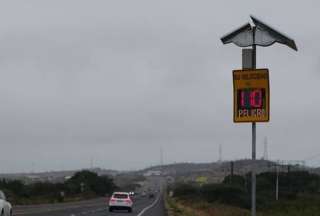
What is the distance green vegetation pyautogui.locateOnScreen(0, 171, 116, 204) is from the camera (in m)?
96.8

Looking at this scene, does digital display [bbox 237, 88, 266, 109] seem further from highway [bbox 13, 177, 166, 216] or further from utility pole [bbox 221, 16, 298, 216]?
highway [bbox 13, 177, 166, 216]

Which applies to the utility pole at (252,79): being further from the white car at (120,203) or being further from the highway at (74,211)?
the white car at (120,203)

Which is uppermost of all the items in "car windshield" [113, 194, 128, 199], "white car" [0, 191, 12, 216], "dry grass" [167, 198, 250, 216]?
"white car" [0, 191, 12, 216]

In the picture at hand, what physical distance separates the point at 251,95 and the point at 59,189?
11394 cm

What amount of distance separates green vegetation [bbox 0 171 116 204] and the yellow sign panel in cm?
6894

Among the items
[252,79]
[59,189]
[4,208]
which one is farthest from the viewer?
[59,189]

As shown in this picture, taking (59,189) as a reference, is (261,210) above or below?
above

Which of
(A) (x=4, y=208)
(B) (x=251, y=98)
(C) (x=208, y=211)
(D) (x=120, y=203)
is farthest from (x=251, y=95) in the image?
(C) (x=208, y=211)

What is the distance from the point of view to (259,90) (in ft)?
46.4

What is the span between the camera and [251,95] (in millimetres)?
14203

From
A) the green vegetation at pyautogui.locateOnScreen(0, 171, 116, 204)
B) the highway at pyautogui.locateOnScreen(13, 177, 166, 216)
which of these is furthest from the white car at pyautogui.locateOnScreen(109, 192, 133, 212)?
the green vegetation at pyautogui.locateOnScreen(0, 171, 116, 204)

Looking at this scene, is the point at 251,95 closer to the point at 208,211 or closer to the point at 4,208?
the point at 4,208

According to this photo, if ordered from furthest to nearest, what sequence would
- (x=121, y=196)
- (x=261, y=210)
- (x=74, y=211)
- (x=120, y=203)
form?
(x=261, y=210) < (x=121, y=196) < (x=120, y=203) < (x=74, y=211)

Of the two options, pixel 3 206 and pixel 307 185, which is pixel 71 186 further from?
pixel 3 206
